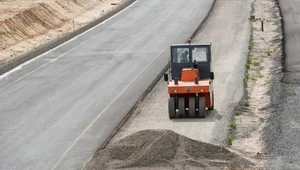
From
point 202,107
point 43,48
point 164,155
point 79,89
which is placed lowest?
point 79,89

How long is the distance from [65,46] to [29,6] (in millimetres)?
13550

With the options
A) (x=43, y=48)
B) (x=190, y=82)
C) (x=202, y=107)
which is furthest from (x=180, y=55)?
(x=43, y=48)

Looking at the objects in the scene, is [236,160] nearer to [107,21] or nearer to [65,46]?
[65,46]

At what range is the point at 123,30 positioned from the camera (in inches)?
2016

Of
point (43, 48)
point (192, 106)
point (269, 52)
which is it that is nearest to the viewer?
point (192, 106)

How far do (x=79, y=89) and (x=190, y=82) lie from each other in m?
8.08

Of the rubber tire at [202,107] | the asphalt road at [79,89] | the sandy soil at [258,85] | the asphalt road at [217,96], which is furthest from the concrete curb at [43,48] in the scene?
the rubber tire at [202,107]

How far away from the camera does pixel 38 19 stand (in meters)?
55.2

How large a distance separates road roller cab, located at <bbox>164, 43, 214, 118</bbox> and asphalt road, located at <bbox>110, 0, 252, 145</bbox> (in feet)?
1.41

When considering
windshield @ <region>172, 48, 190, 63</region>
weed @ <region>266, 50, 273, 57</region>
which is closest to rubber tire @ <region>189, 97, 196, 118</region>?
windshield @ <region>172, 48, 190, 63</region>

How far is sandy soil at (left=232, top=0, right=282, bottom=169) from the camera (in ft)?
74.3

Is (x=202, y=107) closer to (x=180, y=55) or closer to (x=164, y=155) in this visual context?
(x=180, y=55)

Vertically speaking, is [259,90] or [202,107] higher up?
[202,107]

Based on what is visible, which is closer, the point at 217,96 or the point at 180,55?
the point at 180,55
